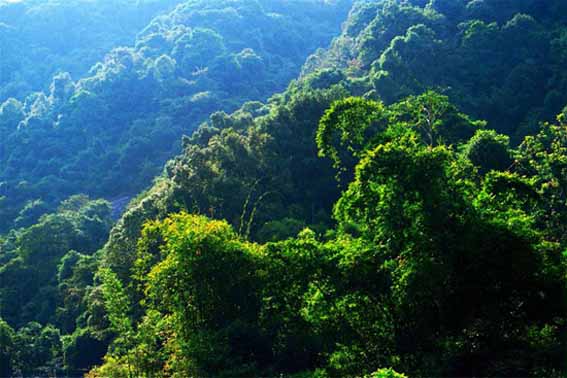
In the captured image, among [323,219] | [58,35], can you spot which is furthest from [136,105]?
[323,219]

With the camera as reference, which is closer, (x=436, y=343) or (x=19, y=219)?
(x=436, y=343)

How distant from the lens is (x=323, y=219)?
73.7 feet

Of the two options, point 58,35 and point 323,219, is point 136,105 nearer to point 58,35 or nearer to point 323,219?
point 58,35

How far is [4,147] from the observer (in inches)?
2301

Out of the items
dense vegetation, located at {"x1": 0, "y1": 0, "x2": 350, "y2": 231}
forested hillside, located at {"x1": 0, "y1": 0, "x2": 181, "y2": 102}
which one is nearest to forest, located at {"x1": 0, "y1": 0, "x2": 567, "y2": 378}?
dense vegetation, located at {"x1": 0, "y1": 0, "x2": 350, "y2": 231}

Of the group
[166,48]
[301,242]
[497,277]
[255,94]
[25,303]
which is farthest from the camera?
[166,48]

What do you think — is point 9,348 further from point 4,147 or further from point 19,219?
point 4,147

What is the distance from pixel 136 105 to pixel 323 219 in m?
46.2

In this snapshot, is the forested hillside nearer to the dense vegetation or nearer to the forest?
the dense vegetation

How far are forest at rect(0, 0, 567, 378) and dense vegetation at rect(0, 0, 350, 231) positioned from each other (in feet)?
1.00

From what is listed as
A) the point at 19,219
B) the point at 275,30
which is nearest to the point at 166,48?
the point at 275,30

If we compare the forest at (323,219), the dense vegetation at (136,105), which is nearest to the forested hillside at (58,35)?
the dense vegetation at (136,105)

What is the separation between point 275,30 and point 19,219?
172ft

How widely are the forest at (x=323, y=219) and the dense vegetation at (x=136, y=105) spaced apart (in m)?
0.30
